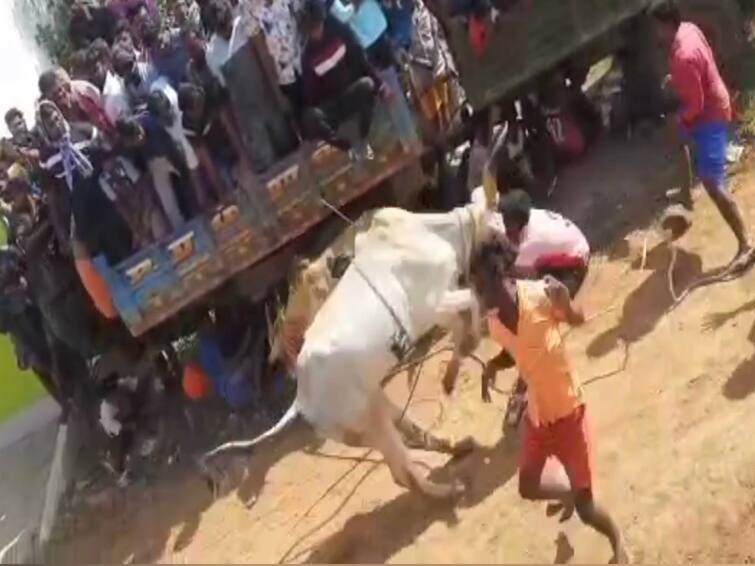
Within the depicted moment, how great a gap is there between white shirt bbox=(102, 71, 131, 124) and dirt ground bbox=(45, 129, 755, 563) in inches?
79.6

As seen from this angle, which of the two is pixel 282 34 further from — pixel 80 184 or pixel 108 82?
pixel 80 184

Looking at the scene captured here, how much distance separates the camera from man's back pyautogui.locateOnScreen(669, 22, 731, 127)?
285 inches

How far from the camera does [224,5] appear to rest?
771 cm

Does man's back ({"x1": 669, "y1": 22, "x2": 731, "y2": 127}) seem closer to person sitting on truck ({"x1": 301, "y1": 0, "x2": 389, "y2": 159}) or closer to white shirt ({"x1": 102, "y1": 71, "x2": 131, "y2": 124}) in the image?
person sitting on truck ({"x1": 301, "y1": 0, "x2": 389, "y2": 159})

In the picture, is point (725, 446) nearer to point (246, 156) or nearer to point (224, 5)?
point (246, 156)

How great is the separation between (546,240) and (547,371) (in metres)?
1.31

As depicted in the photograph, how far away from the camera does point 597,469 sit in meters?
6.61

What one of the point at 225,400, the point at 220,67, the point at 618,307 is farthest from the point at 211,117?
the point at 618,307

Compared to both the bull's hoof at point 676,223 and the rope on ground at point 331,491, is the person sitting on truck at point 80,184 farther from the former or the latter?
the bull's hoof at point 676,223

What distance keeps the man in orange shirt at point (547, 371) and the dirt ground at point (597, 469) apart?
60 cm

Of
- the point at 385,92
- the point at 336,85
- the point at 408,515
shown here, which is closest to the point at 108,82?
the point at 336,85

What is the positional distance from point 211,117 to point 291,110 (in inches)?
17.7

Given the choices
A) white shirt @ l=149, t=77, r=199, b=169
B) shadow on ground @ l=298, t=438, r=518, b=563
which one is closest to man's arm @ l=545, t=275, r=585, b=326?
shadow on ground @ l=298, t=438, r=518, b=563

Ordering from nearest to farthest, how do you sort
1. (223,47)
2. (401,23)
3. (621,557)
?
(621,557), (223,47), (401,23)
